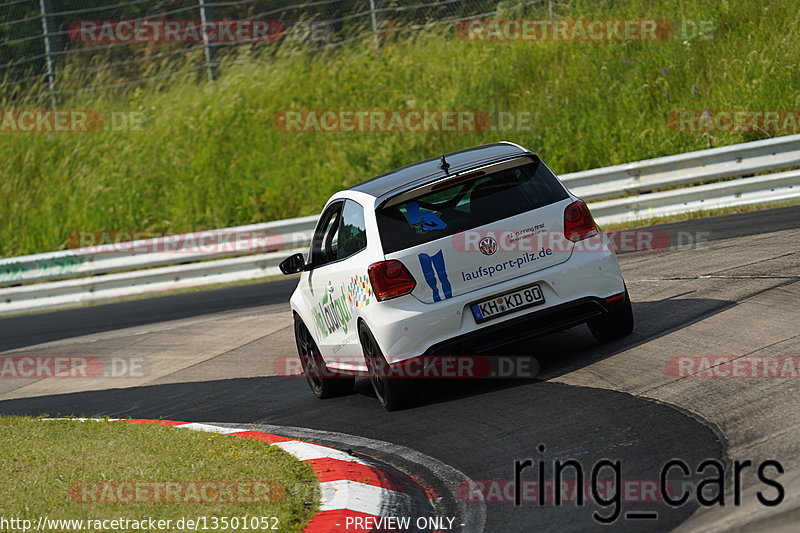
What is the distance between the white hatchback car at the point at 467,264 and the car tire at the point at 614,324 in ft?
0.94

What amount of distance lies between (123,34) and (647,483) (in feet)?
82.6

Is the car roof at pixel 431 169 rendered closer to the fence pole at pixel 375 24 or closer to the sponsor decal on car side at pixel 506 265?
the sponsor decal on car side at pixel 506 265

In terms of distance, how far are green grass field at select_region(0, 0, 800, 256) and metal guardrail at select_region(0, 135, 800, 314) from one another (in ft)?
8.65

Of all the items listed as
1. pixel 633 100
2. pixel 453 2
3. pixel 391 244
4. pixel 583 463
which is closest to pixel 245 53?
pixel 453 2

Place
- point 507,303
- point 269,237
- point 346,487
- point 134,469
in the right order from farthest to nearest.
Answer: point 269,237, point 507,303, point 134,469, point 346,487

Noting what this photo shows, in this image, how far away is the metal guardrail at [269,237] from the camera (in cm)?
1736

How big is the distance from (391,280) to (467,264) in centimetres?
57

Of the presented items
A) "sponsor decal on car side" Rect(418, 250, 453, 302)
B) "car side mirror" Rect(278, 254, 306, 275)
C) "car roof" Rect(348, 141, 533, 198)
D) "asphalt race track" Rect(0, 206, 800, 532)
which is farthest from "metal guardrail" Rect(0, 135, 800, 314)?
"sponsor decal on car side" Rect(418, 250, 453, 302)

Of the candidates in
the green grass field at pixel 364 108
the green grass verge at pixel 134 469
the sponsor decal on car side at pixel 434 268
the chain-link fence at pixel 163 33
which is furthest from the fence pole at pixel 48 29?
the sponsor decal on car side at pixel 434 268

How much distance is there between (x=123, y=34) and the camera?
93.6 ft

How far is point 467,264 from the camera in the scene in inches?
332

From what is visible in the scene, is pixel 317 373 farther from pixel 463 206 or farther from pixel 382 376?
pixel 463 206

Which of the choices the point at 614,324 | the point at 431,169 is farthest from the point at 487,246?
the point at 614,324

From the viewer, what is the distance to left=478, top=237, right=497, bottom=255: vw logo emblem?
8453mm
